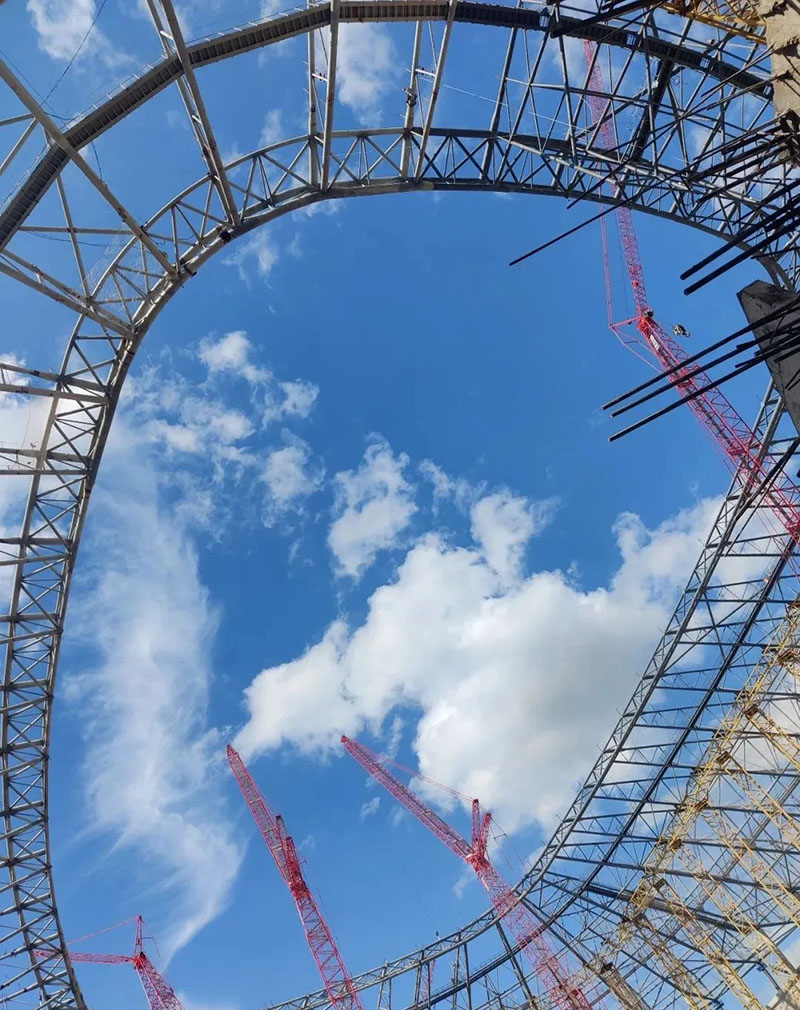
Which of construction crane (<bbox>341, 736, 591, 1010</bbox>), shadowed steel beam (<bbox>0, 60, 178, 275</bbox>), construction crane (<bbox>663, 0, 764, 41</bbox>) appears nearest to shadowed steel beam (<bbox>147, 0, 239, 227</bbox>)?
shadowed steel beam (<bbox>0, 60, 178, 275</bbox>)

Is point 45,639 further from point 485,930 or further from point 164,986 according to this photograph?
point 164,986

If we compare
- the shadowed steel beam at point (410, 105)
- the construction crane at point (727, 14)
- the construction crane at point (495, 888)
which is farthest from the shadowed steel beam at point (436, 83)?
the construction crane at point (495, 888)

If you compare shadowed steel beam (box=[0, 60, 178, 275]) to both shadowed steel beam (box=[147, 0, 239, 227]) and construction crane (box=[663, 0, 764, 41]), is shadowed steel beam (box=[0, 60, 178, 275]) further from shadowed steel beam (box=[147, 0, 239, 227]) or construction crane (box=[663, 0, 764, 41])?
construction crane (box=[663, 0, 764, 41])

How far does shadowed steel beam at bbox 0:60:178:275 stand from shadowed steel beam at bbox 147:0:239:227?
1966 mm

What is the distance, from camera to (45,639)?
23.5 m

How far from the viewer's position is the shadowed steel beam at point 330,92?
592 inches

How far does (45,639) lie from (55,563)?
141 inches

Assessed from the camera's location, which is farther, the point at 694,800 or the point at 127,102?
the point at 694,800

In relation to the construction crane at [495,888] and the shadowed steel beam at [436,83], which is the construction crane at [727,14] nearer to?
the shadowed steel beam at [436,83]

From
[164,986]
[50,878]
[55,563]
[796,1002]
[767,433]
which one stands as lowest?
[796,1002]

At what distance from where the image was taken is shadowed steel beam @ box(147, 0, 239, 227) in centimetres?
1371

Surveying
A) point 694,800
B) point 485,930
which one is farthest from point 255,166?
point 485,930

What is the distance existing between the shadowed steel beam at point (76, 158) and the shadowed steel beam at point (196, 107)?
197 centimetres

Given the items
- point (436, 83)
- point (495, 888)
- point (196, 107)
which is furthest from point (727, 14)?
point (495, 888)
